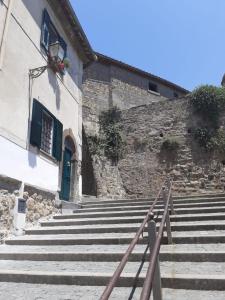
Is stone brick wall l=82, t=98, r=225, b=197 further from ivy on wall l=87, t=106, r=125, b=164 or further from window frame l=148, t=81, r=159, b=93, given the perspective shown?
window frame l=148, t=81, r=159, b=93

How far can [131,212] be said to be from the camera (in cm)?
676

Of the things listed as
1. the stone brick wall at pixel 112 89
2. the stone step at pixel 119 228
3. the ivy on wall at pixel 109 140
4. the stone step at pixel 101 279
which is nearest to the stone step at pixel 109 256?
the stone step at pixel 101 279

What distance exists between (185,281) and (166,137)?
38.5 feet

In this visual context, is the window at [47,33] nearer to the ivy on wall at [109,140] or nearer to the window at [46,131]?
the window at [46,131]

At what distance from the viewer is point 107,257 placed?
175 inches

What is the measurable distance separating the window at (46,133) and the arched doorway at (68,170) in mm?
1049

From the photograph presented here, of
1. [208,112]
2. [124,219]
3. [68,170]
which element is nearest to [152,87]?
[208,112]

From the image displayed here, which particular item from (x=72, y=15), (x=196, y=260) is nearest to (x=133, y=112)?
(x=72, y=15)

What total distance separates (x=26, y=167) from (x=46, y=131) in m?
1.76

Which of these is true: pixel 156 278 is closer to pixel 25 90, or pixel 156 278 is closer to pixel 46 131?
pixel 25 90

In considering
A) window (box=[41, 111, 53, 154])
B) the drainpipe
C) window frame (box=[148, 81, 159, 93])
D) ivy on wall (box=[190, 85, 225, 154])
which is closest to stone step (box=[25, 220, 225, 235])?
window (box=[41, 111, 53, 154])

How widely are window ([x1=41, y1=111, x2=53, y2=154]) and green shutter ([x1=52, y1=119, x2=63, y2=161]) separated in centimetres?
11

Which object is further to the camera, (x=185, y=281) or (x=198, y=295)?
(x=185, y=281)

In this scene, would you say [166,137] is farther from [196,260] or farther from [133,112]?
[196,260]
